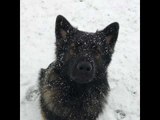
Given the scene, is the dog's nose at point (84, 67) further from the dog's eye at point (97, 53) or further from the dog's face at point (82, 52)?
the dog's eye at point (97, 53)

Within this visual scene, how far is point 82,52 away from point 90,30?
454cm

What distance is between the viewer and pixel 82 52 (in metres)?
5.39

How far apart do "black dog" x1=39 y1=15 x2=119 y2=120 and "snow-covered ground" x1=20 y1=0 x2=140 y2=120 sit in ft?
2.46

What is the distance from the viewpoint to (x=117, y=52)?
8938 millimetres

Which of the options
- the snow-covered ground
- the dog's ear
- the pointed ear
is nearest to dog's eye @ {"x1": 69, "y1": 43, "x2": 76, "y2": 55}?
the pointed ear

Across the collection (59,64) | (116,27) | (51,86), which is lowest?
(51,86)

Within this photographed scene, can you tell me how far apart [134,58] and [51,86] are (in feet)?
12.0

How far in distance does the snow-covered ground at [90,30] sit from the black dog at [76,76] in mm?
748

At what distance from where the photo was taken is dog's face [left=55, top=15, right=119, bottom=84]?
17.3 ft

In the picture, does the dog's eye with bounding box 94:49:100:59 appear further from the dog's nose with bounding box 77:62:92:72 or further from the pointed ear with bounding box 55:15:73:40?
the pointed ear with bounding box 55:15:73:40

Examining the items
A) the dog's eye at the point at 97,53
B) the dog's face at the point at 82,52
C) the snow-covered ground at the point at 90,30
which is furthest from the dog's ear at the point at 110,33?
the snow-covered ground at the point at 90,30

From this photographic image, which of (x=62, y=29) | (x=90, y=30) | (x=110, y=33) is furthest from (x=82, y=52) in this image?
(x=90, y=30)
